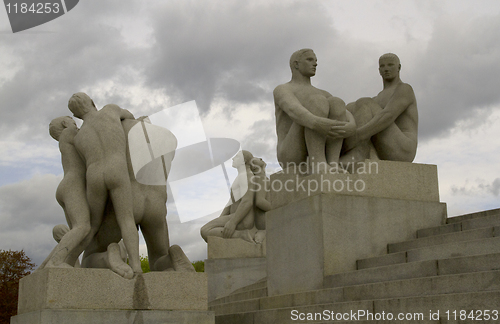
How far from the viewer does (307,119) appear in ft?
29.4

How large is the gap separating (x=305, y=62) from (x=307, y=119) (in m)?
1.23

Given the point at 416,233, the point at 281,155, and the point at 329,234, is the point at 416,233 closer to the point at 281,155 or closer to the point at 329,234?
the point at 329,234

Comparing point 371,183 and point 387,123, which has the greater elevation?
point 387,123

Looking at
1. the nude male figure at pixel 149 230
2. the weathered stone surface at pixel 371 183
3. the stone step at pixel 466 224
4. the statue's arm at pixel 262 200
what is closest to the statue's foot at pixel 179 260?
the nude male figure at pixel 149 230

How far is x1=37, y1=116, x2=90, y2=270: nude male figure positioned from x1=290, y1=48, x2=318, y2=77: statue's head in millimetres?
4139

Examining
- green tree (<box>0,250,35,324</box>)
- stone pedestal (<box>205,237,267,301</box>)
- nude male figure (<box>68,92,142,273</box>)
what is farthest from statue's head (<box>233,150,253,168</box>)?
green tree (<box>0,250,35,324</box>)

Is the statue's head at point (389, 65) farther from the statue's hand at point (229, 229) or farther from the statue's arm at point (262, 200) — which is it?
the statue's hand at point (229, 229)

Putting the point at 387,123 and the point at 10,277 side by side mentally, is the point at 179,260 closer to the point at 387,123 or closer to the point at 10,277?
the point at 387,123

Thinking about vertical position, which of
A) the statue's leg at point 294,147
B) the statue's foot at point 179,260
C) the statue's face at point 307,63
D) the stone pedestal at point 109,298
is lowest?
the stone pedestal at point 109,298

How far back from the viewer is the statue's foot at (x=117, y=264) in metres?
6.17

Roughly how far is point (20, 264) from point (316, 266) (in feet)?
72.9

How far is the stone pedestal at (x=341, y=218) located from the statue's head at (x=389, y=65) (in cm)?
177

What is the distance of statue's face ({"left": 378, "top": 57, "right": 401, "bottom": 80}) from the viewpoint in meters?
10.0

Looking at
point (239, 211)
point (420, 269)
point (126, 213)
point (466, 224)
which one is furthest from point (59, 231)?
point (239, 211)
